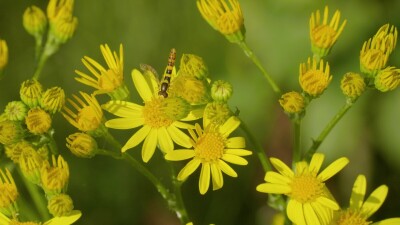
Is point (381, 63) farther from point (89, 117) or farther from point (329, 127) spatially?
point (89, 117)

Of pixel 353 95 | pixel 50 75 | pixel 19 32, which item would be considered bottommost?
pixel 353 95

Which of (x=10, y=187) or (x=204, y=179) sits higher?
(x=10, y=187)

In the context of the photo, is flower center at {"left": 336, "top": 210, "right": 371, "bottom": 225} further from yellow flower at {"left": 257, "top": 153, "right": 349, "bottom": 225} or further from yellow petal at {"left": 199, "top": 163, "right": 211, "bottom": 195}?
yellow petal at {"left": 199, "top": 163, "right": 211, "bottom": 195}

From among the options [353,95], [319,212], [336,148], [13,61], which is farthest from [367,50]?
[13,61]

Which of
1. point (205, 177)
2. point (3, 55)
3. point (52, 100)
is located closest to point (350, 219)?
point (205, 177)

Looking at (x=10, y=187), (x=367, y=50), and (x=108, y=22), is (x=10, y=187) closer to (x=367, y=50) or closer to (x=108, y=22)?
(x=367, y=50)

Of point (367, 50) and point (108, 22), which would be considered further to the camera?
point (108, 22)

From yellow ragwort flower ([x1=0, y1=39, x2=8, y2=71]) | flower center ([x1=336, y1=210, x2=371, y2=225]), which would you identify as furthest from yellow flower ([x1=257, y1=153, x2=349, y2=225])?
yellow ragwort flower ([x1=0, y1=39, x2=8, y2=71])
